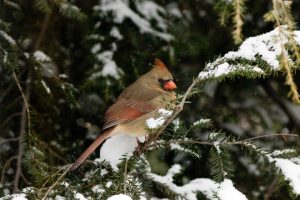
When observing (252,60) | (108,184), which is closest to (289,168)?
(252,60)

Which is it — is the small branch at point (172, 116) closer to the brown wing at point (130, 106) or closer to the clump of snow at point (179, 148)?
the clump of snow at point (179, 148)

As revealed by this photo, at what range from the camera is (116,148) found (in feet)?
11.4

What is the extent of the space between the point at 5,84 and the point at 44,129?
410 mm

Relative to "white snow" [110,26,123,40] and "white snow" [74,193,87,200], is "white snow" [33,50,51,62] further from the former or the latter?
"white snow" [74,193,87,200]

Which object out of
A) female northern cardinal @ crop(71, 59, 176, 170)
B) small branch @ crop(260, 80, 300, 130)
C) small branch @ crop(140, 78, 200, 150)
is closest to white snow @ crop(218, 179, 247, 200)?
small branch @ crop(140, 78, 200, 150)

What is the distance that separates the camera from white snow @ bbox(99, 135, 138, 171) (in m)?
3.16

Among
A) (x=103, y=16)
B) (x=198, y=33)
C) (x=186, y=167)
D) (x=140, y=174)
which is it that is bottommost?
(x=186, y=167)

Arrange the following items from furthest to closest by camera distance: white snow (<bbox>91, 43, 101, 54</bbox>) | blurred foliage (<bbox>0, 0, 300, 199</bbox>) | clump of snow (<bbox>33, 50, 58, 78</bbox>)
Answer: white snow (<bbox>91, 43, 101, 54</bbox>), blurred foliage (<bbox>0, 0, 300, 199</bbox>), clump of snow (<bbox>33, 50, 58, 78</bbox>)

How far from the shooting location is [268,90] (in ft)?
15.0

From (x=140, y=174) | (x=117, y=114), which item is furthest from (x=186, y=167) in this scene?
(x=140, y=174)

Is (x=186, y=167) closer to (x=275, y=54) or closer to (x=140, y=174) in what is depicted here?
(x=140, y=174)

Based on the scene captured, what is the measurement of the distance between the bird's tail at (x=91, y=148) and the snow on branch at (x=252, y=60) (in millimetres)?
866

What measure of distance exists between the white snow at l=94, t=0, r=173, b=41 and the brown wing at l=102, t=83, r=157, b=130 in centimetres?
46

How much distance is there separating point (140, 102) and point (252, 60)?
4.74 ft
